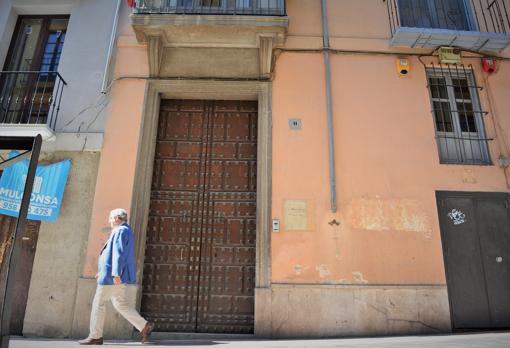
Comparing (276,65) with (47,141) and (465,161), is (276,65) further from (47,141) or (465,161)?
(47,141)

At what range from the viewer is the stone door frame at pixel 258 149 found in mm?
5527

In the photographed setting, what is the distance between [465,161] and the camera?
247 inches

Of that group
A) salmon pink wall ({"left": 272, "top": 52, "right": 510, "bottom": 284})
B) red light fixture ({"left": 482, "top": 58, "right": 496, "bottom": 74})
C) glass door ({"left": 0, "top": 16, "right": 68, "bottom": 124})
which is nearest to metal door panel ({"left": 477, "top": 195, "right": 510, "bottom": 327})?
salmon pink wall ({"left": 272, "top": 52, "right": 510, "bottom": 284})

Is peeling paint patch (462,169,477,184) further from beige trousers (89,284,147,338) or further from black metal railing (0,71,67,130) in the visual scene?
black metal railing (0,71,67,130)

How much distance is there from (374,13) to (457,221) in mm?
4238

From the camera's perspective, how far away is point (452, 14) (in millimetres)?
7211

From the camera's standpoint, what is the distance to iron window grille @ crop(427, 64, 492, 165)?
20.8ft

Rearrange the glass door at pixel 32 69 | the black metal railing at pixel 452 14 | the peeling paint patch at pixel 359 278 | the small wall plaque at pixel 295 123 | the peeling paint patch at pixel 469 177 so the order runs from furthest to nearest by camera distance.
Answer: the black metal railing at pixel 452 14, the glass door at pixel 32 69, the small wall plaque at pixel 295 123, the peeling paint patch at pixel 469 177, the peeling paint patch at pixel 359 278

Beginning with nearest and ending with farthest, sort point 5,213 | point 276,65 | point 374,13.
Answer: point 5,213, point 276,65, point 374,13

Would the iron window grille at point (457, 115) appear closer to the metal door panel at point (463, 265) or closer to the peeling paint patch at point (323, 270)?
the metal door panel at point (463, 265)

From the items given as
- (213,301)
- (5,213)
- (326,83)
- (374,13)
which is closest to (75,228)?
(5,213)

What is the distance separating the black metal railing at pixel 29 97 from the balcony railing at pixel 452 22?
20.9 ft

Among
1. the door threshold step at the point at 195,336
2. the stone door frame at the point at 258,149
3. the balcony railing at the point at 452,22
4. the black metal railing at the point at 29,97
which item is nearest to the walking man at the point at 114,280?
the door threshold step at the point at 195,336

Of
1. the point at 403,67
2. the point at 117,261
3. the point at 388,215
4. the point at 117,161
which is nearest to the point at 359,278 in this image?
the point at 388,215
